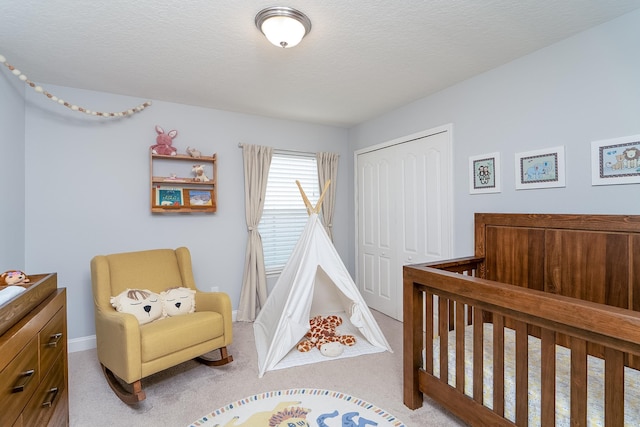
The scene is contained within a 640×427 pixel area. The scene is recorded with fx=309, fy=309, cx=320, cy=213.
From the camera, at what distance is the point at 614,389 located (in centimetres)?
112

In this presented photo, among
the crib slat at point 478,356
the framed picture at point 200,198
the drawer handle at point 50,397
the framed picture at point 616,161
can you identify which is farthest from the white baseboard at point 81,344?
the framed picture at point 616,161

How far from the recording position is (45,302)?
57.7 inches

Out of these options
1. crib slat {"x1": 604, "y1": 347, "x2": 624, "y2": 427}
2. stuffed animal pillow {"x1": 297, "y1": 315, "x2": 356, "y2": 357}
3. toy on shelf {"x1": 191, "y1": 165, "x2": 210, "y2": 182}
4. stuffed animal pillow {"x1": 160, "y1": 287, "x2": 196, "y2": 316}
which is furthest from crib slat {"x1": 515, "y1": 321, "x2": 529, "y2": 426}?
toy on shelf {"x1": 191, "y1": 165, "x2": 210, "y2": 182}

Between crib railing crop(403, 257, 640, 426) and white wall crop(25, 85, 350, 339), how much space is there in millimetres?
2323

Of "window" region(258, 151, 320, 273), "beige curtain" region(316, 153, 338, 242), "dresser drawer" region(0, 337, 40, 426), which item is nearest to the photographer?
"dresser drawer" region(0, 337, 40, 426)

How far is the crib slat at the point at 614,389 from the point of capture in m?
1.11

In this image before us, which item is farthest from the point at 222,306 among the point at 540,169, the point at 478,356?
the point at 540,169

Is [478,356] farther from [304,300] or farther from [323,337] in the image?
[323,337]

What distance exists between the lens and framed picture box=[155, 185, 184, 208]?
3.19 metres

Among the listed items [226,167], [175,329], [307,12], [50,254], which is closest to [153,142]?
[226,167]

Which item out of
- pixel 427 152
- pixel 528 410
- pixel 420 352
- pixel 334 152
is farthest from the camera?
pixel 334 152

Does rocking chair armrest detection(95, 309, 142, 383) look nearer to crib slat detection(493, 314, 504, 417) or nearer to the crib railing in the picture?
the crib railing

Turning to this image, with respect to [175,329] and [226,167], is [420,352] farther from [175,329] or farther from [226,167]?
[226,167]

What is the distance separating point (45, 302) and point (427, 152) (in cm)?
317
